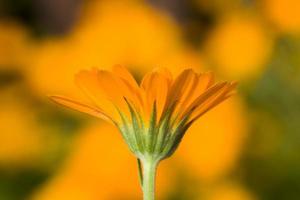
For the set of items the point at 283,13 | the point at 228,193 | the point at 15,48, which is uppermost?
the point at 283,13

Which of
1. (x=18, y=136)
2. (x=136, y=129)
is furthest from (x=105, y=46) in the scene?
(x=136, y=129)

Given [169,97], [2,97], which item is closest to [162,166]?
[2,97]

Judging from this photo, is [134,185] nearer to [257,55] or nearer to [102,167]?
[102,167]

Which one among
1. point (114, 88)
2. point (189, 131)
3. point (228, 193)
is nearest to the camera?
point (114, 88)

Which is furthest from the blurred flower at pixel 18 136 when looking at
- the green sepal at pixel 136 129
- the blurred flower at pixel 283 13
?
the green sepal at pixel 136 129

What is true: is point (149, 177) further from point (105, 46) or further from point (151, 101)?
point (105, 46)

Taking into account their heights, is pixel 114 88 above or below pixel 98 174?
above
